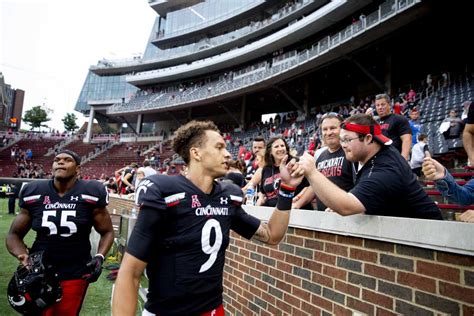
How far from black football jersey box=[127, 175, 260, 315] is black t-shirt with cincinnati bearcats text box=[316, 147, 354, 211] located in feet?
5.60

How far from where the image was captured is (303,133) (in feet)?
63.5

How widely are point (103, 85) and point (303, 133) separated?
4558 centimetres

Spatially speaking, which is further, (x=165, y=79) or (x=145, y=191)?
(x=165, y=79)

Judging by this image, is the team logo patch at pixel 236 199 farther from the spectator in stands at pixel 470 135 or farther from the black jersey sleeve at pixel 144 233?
the spectator in stands at pixel 470 135

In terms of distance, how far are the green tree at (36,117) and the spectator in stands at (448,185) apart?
232 ft

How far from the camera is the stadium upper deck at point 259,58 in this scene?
19719mm

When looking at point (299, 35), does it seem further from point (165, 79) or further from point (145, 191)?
point (145, 191)

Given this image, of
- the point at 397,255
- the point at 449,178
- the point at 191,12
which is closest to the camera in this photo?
the point at 397,255

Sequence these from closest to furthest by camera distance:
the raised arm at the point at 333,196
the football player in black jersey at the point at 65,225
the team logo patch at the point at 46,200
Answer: the raised arm at the point at 333,196 < the football player in black jersey at the point at 65,225 < the team logo patch at the point at 46,200

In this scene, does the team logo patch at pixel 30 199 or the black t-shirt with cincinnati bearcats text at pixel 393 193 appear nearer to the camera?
the black t-shirt with cincinnati bearcats text at pixel 393 193

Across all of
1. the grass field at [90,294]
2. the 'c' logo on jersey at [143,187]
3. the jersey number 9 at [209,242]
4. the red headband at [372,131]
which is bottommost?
the grass field at [90,294]

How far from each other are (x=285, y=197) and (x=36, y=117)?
7037 centimetres

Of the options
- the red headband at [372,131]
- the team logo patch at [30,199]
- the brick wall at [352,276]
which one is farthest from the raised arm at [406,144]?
the team logo patch at [30,199]

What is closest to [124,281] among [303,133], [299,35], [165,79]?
[303,133]
